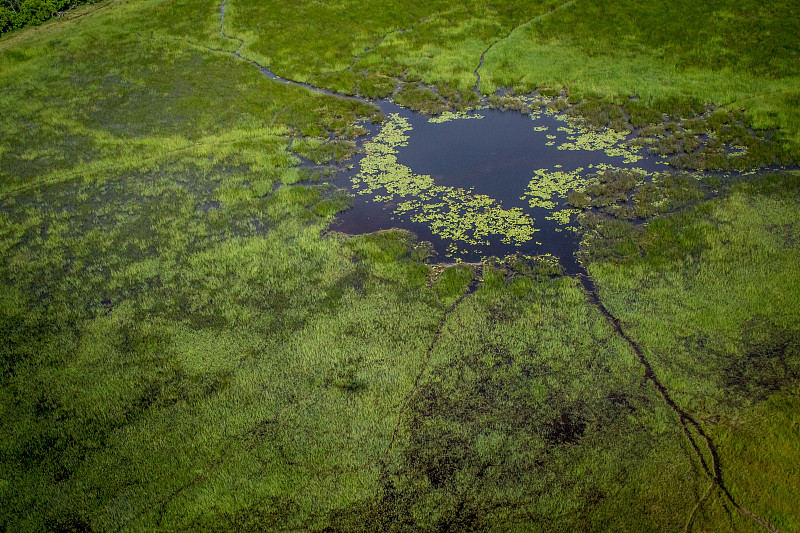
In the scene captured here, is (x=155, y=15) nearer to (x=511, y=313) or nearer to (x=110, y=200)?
(x=110, y=200)

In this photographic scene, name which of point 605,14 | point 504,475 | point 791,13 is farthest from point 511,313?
point 791,13

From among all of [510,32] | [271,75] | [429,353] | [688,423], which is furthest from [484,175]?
[510,32]

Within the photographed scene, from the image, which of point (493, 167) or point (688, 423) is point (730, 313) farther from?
point (493, 167)

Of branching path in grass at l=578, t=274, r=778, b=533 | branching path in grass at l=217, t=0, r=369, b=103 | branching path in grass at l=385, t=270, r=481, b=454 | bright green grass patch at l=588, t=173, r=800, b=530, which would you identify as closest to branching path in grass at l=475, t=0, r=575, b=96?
branching path in grass at l=217, t=0, r=369, b=103

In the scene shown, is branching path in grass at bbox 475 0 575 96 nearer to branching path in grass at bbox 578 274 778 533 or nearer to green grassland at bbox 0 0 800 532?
green grassland at bbox 0 0 800 532

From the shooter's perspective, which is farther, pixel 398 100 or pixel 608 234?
pixel 398 100

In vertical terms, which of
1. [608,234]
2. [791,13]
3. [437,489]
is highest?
[791,13]
